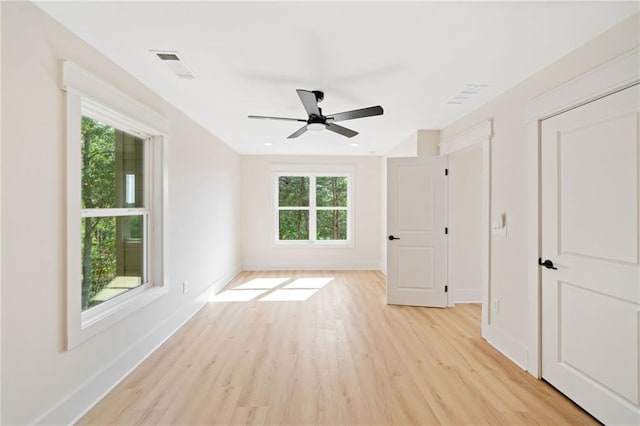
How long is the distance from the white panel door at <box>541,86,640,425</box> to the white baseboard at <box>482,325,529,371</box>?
0.22 metres

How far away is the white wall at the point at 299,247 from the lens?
6590 mm

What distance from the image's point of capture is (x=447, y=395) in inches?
86.6

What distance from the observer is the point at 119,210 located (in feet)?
8.45

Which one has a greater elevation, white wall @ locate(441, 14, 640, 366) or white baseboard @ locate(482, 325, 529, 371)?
white wall @ locate(441, 14, 640, 366)

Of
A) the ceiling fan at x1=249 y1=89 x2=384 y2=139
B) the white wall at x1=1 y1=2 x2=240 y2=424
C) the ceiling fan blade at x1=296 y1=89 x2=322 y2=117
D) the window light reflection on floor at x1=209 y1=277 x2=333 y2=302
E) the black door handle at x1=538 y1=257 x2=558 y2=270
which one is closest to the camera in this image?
the white wall at x1=1 y1=2 x2=240 y2=424

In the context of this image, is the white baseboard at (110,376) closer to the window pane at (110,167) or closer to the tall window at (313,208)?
the window pane at (110,167)

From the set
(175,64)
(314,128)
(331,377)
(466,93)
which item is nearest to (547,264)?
(466,93)

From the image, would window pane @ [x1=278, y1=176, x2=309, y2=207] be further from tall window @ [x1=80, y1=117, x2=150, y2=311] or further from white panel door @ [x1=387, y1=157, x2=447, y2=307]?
tall window @ [x1=80, y1=117, x2=150, y2=311]

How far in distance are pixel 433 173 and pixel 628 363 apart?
2.81 meters

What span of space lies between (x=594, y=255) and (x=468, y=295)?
8.71 feet

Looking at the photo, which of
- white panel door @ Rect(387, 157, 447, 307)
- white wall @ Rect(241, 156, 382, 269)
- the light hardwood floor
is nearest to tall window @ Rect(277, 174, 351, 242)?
white wall @ Rect(241, 156, 382, 269)

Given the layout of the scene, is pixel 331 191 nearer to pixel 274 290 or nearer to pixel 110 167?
pixel 274 290

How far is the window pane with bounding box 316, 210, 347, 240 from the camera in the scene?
6785 mm

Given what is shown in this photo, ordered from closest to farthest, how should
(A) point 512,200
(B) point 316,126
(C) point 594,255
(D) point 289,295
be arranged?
(C) point 594,255, (A) point 512,200, (B) point 316,126, (D) point 289,295
